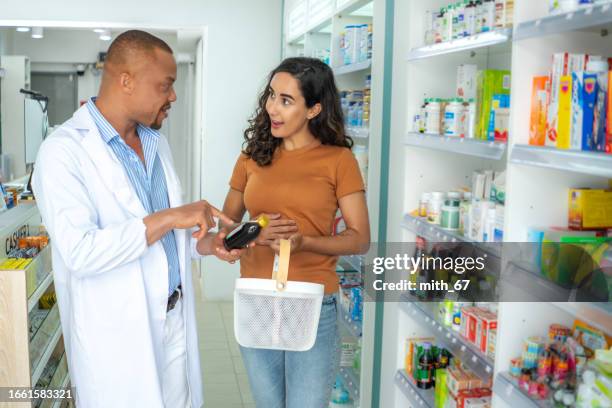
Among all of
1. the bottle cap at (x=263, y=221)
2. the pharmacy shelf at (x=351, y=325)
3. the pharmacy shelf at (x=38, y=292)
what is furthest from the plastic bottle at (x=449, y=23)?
the pharmacy shelf at (x=38, y=292)

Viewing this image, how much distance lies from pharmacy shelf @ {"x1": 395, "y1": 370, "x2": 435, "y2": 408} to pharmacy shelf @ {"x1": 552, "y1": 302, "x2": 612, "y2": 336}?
113 cm

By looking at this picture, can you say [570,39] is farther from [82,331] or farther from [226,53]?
[226,53]

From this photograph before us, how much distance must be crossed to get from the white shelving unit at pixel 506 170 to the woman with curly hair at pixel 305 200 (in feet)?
1.52

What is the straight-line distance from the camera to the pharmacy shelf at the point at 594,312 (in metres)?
1.97

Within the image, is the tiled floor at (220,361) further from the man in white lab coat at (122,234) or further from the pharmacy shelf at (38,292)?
the man in white lab coat at (122,234)

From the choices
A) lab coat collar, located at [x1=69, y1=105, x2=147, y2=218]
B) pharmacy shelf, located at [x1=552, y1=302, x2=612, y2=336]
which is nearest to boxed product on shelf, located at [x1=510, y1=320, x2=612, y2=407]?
pharmacy shelf, located at [x1=552, y1=302, x2=612, y2=336]

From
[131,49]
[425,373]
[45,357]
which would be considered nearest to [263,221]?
[131,49]

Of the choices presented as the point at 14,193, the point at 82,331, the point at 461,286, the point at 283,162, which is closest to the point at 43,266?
the point at 14,193

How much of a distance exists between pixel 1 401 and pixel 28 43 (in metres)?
6.16

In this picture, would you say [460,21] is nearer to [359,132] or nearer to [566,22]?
[566,22]

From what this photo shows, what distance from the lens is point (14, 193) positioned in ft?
12.8

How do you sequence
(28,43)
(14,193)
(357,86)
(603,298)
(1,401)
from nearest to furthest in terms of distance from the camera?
(603,298)
(1,401)
(14,193)
(357,86)
(28,43)

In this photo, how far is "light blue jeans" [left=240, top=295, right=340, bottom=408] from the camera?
264cm

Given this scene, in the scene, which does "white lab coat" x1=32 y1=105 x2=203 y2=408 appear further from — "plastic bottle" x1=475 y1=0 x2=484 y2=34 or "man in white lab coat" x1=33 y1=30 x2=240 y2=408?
"plastic bottle" x1=475 y1=0 x2=484 y2=34
